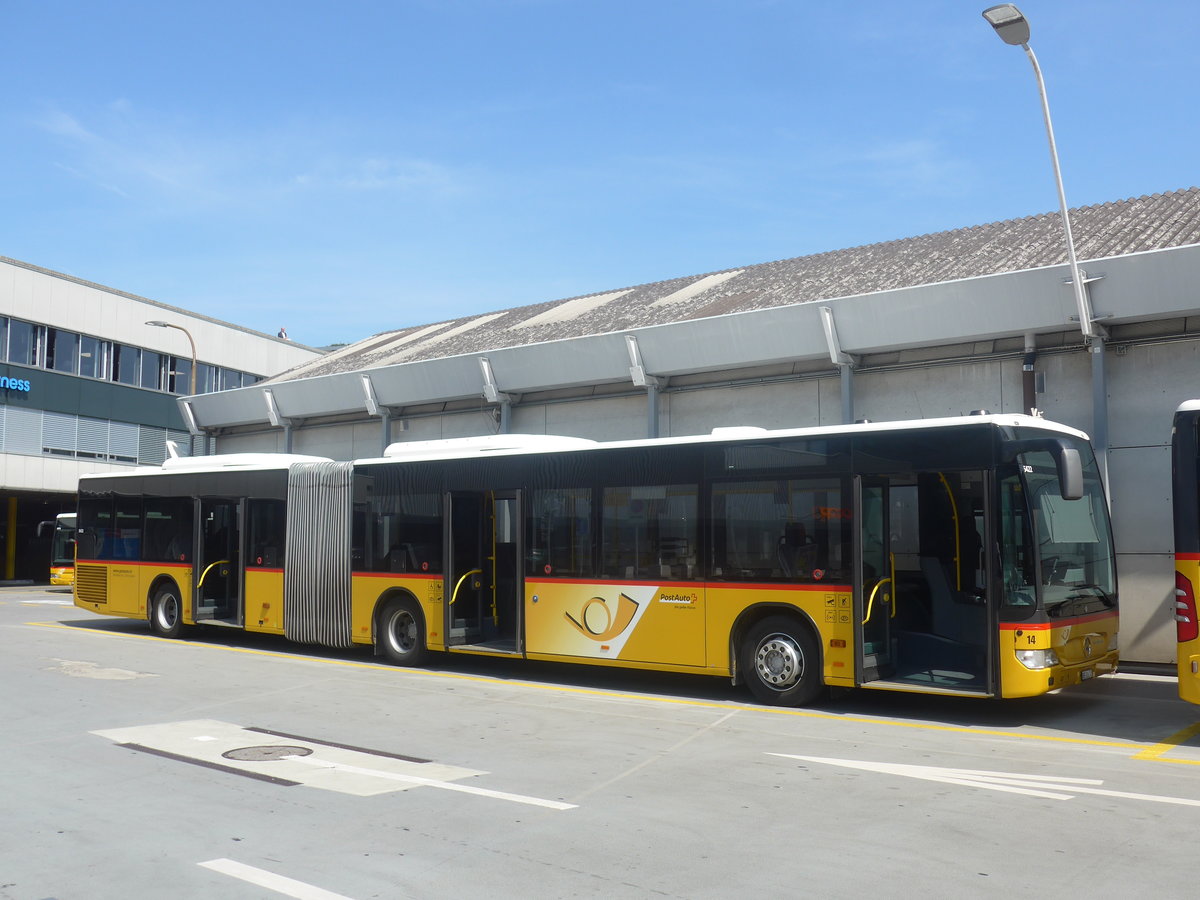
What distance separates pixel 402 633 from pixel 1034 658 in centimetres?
933

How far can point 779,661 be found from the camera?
1205 centimetres

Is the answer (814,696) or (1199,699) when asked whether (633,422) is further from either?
(1199,699)

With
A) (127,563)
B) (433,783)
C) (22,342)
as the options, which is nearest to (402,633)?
(127,563)

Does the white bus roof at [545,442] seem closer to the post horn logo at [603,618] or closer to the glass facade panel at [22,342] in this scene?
the post horn logo at [603,618]

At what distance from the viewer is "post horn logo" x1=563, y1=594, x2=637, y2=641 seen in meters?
13.3

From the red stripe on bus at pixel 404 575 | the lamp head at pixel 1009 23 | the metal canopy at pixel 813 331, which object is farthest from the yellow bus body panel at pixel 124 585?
the lamp head at pixel 1009 23

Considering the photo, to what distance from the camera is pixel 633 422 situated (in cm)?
2114

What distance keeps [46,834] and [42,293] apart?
1652 inches

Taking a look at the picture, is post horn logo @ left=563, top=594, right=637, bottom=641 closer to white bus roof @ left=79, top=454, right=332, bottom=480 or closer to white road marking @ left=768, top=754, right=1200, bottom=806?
white road marking @ left=768, top=754, right=1200, bottom=806

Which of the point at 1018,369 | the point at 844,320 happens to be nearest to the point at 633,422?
the point at 844,320

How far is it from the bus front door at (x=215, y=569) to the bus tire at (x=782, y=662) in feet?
36.0

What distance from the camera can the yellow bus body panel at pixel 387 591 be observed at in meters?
15.7

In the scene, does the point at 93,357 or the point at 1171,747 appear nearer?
the point at 1171,747

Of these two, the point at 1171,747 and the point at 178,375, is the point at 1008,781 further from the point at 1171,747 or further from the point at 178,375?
the point at 178,375
